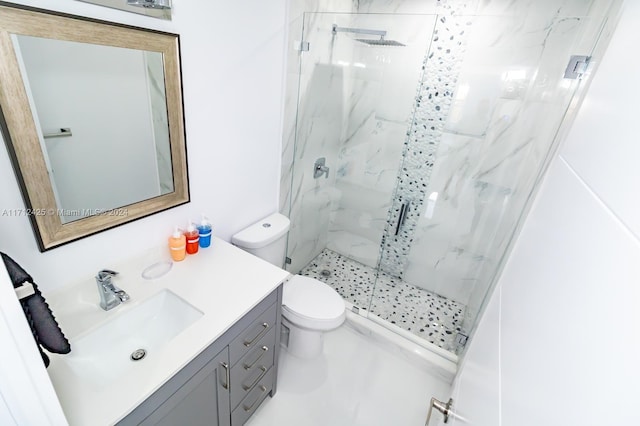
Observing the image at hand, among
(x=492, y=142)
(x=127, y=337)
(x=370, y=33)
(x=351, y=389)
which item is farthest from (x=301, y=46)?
(x=351, y=389)

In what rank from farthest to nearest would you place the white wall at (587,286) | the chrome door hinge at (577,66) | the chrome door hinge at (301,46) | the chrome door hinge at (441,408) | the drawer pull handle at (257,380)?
1. the chrome door hinge at (301,46)
2. the chrome door hinge at (577,66)
3. the drawer pull handle at (257,380)
4. the chrome door hinge at (441,408)
5. the white wall at (587,286)

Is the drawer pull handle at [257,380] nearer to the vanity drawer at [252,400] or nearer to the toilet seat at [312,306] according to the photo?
the vanity drawer at [252,400]

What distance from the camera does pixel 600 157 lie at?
0.35 m

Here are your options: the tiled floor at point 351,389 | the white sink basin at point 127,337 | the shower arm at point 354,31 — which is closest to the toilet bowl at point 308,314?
the tiled floor at point 351,389

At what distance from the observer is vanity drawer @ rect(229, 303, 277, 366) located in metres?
1.26

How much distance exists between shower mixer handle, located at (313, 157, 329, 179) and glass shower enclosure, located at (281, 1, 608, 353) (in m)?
0.03

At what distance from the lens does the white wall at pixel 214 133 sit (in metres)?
1.03

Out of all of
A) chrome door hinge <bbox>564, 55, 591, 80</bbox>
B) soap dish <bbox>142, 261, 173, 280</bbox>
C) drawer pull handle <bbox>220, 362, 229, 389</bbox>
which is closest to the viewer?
drawer pull handle <bbox>220, 362, 229, 389</bbox>

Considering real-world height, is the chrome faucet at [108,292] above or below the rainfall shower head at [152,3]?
below

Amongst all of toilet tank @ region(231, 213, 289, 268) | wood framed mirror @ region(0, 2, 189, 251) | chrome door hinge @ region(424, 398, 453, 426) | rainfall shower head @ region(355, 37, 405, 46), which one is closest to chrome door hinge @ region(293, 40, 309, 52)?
rainfall shower head @ region(355, 37, 405, 46)

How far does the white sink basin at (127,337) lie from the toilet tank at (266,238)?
22.6 inches

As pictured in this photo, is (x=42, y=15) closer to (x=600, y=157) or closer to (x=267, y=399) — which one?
(x=600, y=157)

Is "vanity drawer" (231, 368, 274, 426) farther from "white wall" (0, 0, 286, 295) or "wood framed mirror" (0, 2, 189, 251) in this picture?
"wood framed mirror" (0, 2, 189, 251)

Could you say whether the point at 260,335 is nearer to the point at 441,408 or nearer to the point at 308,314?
the point at 308,314
